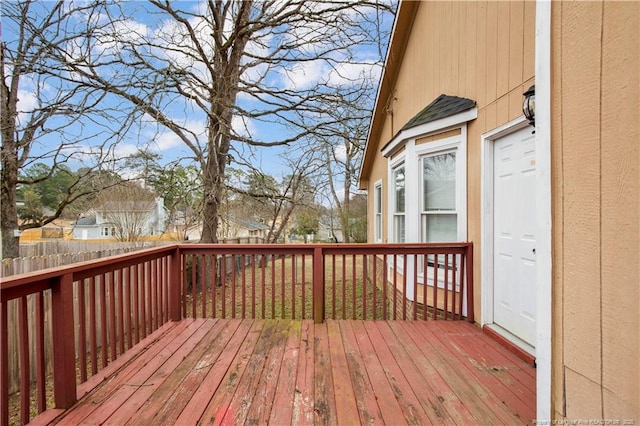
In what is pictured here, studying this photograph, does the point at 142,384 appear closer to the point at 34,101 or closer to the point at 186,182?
the point at 186,182

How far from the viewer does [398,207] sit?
16.8 feet

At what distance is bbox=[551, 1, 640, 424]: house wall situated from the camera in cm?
102

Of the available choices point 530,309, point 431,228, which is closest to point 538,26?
point 530,309

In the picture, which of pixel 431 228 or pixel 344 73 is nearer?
pixel 431 228

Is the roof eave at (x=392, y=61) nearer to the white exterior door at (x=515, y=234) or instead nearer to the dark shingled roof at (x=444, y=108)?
the dark shingled roof at (x=444, y=108)

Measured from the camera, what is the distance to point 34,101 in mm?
5473

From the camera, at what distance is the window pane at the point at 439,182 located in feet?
12.1


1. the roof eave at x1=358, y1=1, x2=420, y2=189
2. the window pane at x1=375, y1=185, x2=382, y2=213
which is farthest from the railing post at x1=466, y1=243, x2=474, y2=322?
the roof eave at x1=358, y1=1, x2=420, y2=189

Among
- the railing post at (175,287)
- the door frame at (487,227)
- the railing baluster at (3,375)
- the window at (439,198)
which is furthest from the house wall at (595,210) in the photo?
the railing post at (175,287)

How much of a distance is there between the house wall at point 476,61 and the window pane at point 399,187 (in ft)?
3.72

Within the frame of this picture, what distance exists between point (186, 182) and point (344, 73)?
176 inches

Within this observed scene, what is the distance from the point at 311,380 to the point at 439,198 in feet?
9.14

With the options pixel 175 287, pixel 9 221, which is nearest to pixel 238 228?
pixel 9 221

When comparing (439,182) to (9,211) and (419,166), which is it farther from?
(9,211)
